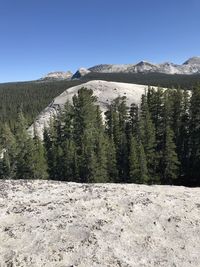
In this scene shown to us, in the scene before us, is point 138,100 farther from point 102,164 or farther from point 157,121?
point 102,164

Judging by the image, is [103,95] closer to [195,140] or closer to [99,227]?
[195,140]

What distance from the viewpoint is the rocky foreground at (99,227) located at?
18.0 meters

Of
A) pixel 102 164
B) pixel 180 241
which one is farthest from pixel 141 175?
pixel 180 241

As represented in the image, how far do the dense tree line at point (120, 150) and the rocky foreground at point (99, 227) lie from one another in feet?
93.5

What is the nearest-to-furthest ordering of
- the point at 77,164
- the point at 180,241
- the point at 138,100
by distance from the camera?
the point at 180,241 < the point at 77,164 < the point at 138,100

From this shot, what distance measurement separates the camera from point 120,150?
63250 millimetres

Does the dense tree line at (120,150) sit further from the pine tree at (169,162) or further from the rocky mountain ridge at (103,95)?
the rocky mountain ridge at (103,95)

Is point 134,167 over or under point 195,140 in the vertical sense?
under

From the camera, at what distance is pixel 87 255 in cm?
1814

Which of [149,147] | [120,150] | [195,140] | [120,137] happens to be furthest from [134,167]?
[195,140]

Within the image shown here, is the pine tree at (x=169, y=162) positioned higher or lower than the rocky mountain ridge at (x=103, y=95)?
lower

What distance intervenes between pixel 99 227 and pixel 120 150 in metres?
42.7

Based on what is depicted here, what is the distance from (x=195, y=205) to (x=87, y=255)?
9.28 meters

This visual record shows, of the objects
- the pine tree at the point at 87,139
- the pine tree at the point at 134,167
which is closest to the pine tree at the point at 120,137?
the pine tree at the point at 87,139
